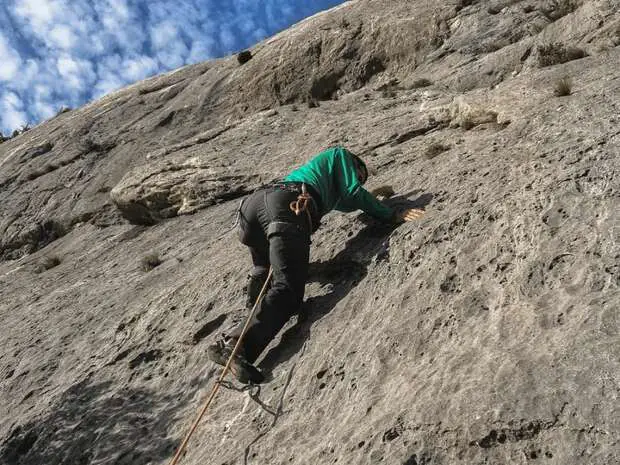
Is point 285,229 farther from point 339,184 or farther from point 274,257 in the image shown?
point 339,184

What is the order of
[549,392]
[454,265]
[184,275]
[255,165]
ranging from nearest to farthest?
1. [549,392]
2. [454,265]
3. [184,275]
4. [255,165]

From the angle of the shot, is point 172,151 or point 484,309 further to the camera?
point 172,151

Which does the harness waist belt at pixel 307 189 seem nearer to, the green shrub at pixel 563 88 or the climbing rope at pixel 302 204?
the climbing rope at pixel 302 204

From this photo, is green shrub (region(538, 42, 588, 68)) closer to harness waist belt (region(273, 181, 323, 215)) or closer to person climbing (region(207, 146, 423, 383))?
person climbing (region(207, 146, 423, 383))

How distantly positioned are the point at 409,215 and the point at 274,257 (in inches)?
54.8

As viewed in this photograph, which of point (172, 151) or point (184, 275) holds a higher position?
point (172, 151)

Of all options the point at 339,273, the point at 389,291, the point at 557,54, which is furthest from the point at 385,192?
the point at 557,54

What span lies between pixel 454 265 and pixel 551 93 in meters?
3.30

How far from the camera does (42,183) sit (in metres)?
16.1

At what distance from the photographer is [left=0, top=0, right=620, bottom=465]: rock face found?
3.48 meters

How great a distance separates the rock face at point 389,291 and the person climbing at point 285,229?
0.25 m

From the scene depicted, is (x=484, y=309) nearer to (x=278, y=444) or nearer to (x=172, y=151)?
(x=278, y=444)

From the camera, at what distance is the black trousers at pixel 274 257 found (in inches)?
204

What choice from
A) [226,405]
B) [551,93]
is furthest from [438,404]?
[551,93]
